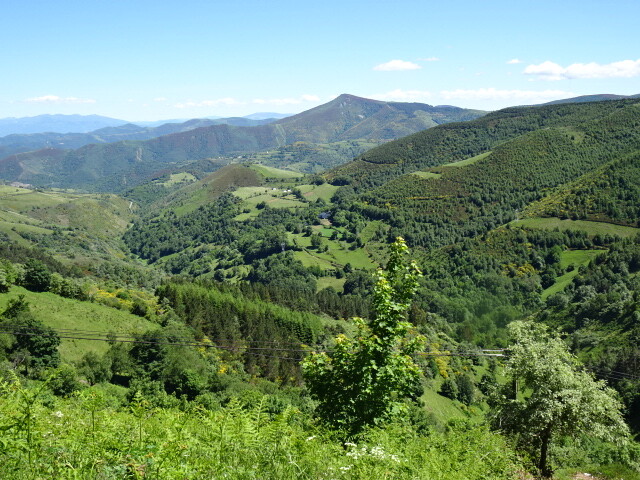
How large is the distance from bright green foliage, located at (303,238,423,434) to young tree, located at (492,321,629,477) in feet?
28.0

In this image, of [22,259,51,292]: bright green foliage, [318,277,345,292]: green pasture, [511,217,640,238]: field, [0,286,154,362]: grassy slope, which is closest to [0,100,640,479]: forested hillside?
[22,259,51,292]: bright green foliage

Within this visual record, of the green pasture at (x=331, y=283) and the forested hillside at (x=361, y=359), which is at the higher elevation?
the forested hillside at (x=361, y=359)

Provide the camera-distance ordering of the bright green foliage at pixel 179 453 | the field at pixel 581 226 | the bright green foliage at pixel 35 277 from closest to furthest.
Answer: the bright green foliage at pixel 179 453
the bright green foliage at pixel 35 277
the field at pixel 581 226

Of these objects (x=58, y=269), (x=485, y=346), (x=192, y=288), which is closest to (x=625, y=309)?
(x=485, y=346)

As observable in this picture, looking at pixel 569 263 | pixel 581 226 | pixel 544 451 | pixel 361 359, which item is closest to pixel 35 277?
pixel 361 359

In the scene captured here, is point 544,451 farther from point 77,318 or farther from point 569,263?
point 569,263

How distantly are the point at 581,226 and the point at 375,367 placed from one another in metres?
178

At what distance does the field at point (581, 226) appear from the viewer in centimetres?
14975

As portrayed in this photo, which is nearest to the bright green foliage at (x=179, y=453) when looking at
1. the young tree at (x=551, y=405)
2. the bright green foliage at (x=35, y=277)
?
the young tree at (x=551, y=405)

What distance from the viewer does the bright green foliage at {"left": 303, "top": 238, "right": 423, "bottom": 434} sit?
1163 cm

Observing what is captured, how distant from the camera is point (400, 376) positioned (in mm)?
11852

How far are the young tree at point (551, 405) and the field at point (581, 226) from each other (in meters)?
157

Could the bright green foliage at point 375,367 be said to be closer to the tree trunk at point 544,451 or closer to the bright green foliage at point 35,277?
the tree trunk at point 544,451

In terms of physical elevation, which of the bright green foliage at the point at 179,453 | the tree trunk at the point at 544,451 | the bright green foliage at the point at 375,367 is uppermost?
the bright green foliage at the point at 179,453
